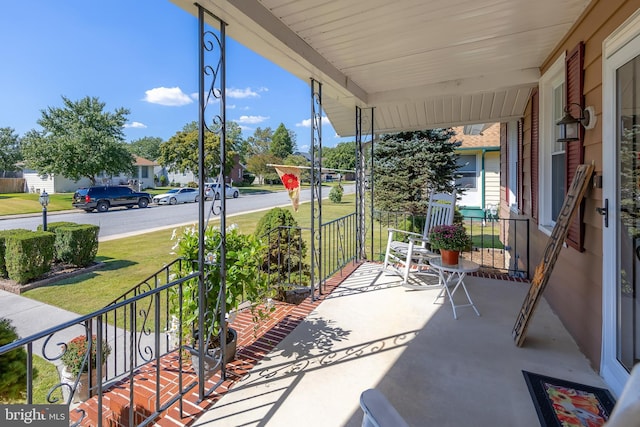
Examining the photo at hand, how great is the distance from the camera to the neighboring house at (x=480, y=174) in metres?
10.7

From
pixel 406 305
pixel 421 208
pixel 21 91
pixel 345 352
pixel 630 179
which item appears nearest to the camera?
pixel 630 179

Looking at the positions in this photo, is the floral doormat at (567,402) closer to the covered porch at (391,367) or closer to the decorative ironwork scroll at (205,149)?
the covered porch at (391,367)

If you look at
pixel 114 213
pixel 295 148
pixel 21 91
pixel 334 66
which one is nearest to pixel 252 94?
pixel 295 148

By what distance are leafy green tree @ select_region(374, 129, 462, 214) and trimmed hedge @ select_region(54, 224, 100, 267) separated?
643 cm

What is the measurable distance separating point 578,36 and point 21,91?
913cm

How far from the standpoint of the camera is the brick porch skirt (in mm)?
1807

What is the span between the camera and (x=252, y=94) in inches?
1697

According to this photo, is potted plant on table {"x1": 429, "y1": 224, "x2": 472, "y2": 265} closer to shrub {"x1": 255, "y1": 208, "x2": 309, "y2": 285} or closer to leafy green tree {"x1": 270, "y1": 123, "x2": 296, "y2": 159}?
shrub {"x1": 255, "y1": 208, "x2": 309, "y2": 285}

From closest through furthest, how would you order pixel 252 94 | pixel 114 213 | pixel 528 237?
pixel 528 237 < pixel 114 213 < pixel 252 94

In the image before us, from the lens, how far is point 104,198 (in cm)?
1485

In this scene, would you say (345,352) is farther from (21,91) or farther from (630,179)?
(21,91)

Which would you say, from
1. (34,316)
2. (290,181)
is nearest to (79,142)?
(34,316)

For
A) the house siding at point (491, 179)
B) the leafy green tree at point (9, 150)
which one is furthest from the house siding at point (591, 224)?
the leafy green tree at point (9, 150)

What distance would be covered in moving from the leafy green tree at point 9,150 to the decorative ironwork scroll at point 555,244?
3648 cm
